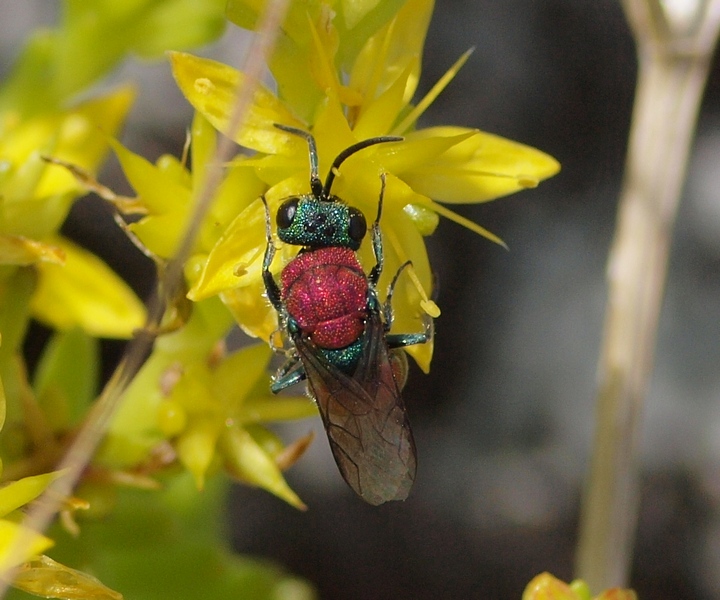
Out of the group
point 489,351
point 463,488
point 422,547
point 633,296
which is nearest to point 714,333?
point 489,351

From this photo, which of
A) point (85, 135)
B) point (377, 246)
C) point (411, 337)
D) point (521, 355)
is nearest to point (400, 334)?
point (411, 337)

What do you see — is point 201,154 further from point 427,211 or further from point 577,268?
point 577,268

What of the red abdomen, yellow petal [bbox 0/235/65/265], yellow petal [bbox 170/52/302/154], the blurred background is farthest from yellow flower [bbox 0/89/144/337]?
the blurred background

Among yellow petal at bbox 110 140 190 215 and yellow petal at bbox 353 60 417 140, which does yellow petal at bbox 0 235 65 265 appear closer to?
yellow petal at bbox 110 140 190 215

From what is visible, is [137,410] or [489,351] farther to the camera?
[489,351]

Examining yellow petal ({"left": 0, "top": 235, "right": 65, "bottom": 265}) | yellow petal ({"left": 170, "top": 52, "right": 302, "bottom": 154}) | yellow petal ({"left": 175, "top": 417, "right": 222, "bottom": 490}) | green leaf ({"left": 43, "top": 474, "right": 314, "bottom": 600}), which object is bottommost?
green leaf ({"left": 43, "top": 474, "right": 314, "bottom": 600})

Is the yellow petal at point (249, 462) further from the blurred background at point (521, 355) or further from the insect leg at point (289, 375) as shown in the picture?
the blurred background at point (521, 355)
